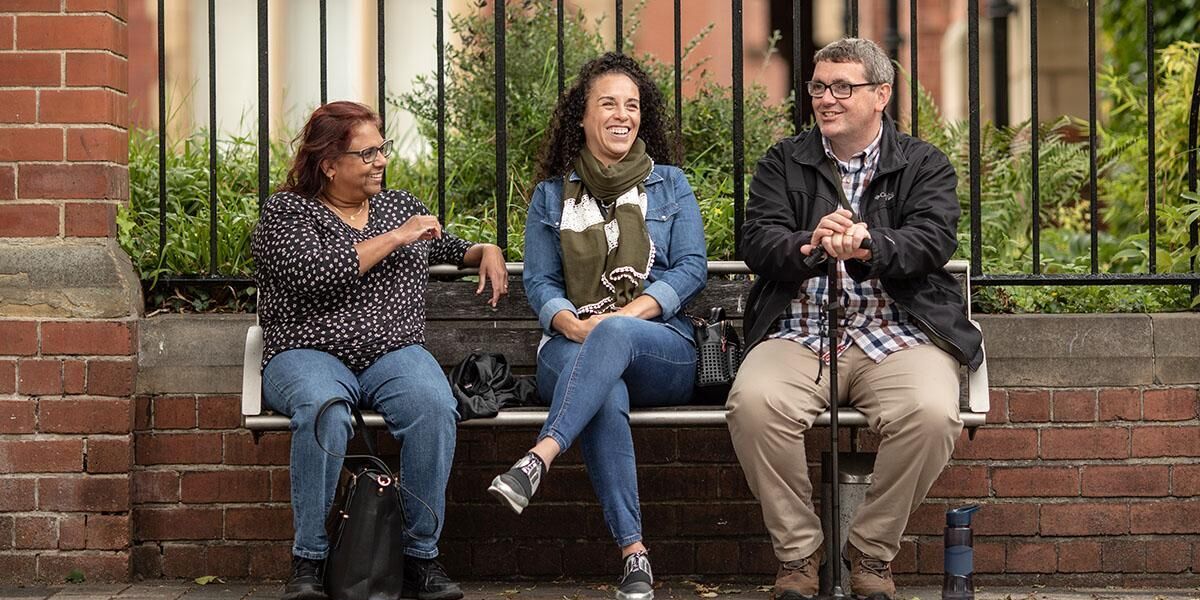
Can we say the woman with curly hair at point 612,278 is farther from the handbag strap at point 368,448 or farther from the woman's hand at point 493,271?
the handbag strap at point 368,448

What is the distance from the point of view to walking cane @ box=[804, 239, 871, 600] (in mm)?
4258

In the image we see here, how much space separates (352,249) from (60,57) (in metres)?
1.18

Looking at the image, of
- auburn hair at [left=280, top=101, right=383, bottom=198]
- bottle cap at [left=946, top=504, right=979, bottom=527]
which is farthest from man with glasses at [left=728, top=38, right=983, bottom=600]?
auburn hair at [left=280, top=101, right=383, bottom=198]

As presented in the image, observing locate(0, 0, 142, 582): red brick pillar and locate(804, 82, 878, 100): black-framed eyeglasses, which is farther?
locate(0, 0, 142, 582): red brick pillar

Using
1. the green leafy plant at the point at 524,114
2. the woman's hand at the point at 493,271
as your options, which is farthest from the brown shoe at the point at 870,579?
the green leafy plant at the point at 524,114

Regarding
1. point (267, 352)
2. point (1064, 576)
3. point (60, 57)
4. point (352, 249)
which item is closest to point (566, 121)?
point (352, 249)

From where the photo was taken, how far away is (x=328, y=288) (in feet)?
15.0

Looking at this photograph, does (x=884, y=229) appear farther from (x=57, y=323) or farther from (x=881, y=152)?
(x=57, y=323)

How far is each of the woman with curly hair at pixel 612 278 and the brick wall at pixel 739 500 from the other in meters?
0.49

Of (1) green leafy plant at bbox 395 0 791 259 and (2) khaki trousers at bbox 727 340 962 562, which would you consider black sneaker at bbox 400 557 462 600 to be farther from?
(1) green leafy plant at bbox 395 0 791 259

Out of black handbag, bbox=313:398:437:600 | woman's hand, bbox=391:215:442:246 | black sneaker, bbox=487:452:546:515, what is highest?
woman's hand, bbox=391:215:442:246

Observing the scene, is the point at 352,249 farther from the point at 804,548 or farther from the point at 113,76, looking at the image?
the point at 804,548

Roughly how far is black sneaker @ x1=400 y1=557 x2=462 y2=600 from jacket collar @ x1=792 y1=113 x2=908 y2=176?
160cm

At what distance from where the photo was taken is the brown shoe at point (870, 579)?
4.39 metres
